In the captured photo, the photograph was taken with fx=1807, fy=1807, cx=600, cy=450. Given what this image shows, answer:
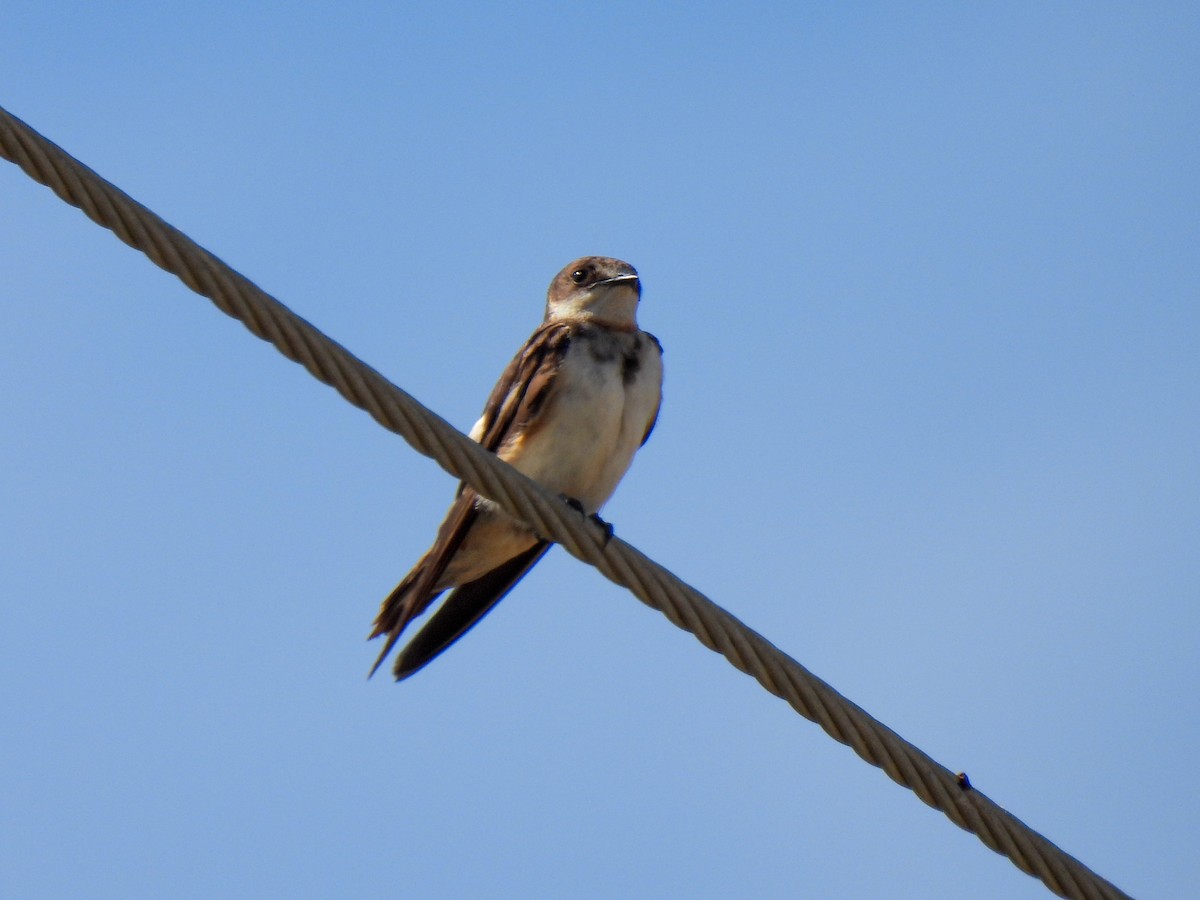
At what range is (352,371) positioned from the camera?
165 inches

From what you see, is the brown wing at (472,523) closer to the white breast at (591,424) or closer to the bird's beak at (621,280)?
the white breast at (591,424)

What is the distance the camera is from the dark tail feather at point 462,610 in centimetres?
718

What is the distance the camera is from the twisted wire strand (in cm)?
394

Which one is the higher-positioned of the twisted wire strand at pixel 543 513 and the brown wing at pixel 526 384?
the brown wing at pixel 526 384

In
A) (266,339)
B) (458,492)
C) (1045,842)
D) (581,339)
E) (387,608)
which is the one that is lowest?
(1045,842)

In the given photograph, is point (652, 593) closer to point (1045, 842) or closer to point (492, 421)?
point (1045, 842)

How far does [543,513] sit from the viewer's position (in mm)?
4660

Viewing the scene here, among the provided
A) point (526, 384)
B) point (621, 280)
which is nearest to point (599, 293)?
point (621, 280)

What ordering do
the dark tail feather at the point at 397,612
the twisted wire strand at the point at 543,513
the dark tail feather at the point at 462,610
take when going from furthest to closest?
the dark tail feather at the point at 462,610, the dark tail feather at the point at 397,612, the twisted wire strand at the point at 543,513

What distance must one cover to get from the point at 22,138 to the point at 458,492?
3.66 metres

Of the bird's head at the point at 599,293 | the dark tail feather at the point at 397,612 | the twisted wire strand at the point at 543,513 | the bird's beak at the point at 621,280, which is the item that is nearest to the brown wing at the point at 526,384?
the bird's head at the point at 599,293

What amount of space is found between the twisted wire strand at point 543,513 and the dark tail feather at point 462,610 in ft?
8.40

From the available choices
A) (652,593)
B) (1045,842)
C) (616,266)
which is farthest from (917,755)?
(616,266)

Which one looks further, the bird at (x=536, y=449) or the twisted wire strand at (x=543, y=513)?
the bird at (x=536, y=449)
